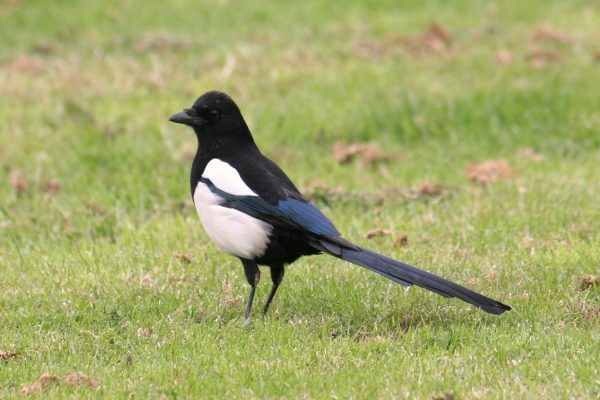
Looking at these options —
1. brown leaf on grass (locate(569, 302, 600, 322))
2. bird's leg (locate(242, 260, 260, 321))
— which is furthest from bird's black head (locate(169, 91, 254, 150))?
brown leaf on grass (locate(569, 302, 600, 322))

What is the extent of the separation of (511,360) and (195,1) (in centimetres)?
910

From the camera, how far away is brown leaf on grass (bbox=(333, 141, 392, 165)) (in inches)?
350

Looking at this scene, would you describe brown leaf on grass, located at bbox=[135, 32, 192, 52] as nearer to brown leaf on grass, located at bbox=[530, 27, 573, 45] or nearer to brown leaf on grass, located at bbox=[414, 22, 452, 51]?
brown leaf on grass, located at bbox=[414, 22, 452, 51]

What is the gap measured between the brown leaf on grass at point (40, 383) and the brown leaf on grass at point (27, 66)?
694 centimetres

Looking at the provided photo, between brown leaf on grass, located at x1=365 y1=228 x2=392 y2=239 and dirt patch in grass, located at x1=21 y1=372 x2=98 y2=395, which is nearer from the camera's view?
dirt patch in grass, located at x1=21 y1=372 x2=98 y2=395

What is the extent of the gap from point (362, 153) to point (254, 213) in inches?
144

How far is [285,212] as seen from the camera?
5.36m

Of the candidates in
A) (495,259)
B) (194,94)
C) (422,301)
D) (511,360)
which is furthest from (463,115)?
(511,360)

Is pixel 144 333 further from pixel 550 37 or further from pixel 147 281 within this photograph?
pixel 550 37

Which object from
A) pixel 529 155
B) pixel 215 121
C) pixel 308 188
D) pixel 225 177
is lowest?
pixel 529 155

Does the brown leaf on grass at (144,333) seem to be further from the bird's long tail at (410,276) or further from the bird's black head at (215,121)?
the bird's black head at (215,121)

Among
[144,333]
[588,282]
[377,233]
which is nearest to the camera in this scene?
[144,333]

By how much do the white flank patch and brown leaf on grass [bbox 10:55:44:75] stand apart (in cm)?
599

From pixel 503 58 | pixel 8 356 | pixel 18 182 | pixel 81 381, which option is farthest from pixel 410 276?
pixel 503 58
